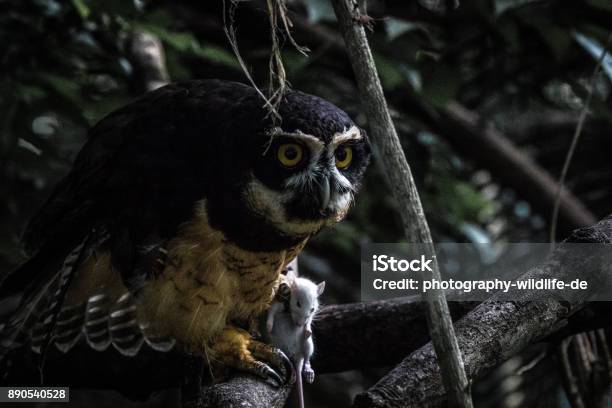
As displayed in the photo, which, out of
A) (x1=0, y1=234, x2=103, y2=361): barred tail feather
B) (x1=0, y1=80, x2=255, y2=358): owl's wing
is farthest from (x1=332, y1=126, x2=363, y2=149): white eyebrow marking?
(x1=0, y1=234, x2=103, y2=361): barred tail feather

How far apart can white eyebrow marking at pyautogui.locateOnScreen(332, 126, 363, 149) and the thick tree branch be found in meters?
0.64

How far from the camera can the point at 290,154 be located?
2.56 m

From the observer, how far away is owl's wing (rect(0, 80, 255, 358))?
2.75 metres

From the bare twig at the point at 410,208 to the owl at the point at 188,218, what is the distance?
2.38ft

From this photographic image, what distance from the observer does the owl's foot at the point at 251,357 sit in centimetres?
272

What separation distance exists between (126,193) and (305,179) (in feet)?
2.05

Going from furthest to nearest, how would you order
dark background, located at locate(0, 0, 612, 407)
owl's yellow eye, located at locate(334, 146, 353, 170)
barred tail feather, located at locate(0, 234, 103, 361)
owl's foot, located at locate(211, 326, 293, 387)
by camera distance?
dark background, located at locate(0, 0, 612, 407)
barred tail feather, located at locate(0, 234, 103, 361)
owl's foot, located at locate(211, 326, 293, 387)
owl's yellow eye, located at locate(334, 146, 353, 170)

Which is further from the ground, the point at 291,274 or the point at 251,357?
the point at 291,274

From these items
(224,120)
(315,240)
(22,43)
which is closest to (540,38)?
(315,240)

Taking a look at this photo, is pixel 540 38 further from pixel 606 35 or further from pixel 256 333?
pixel 256 333

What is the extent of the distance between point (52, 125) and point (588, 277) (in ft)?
9.53

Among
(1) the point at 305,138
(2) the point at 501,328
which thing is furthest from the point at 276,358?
(2) the point at 501,328

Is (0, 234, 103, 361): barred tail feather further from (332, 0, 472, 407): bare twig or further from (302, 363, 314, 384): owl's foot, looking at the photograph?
(332, 0, 472, 407): bare twig

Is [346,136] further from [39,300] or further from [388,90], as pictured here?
[388,90]
